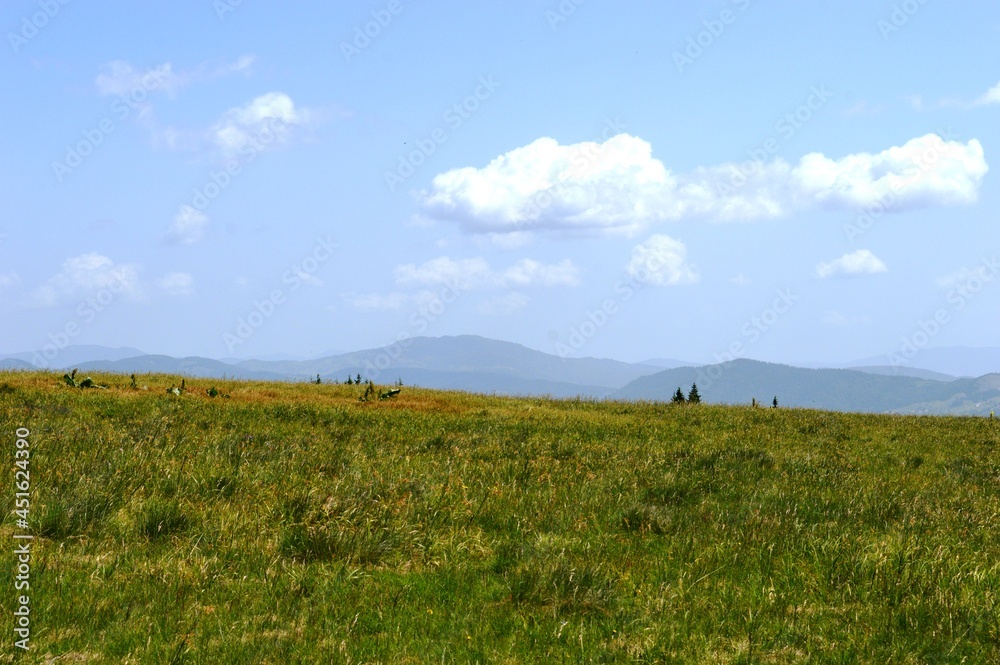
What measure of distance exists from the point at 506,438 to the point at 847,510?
7.27 metres

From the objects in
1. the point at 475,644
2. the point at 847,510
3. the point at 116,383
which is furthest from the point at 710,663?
the point at 116,383

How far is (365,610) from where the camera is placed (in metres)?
5.59

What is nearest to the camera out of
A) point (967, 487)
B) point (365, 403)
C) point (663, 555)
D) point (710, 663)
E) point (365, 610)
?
point (710, 663)

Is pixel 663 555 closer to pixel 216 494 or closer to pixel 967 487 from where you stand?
pixel 216 494

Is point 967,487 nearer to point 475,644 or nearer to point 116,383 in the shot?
point 475,644

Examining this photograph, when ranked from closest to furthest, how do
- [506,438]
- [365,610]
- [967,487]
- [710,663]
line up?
[710,663] < [365,610] < [967,487] < [506,438]

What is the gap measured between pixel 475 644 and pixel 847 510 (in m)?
6.18

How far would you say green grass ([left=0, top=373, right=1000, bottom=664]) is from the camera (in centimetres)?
509

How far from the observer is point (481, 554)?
7.14m

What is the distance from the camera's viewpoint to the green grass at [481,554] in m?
5.09

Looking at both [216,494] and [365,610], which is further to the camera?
[216,494]

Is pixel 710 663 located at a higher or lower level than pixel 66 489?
lower

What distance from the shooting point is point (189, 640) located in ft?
16.0

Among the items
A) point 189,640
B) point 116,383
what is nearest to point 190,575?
point 189,640
